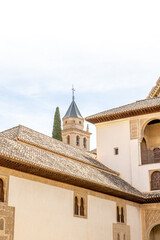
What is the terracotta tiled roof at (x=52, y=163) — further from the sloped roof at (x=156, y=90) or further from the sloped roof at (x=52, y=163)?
the sloped roof at (x=156, y=90)

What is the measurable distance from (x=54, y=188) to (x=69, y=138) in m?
32.6

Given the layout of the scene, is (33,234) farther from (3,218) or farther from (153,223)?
(153,223)

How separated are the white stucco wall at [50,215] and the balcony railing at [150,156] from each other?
196 inches

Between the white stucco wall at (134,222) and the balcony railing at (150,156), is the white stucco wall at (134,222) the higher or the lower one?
the lower one

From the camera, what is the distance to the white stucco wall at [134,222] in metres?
16.3

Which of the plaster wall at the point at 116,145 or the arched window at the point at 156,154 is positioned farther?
the arched window at the point at 156,154

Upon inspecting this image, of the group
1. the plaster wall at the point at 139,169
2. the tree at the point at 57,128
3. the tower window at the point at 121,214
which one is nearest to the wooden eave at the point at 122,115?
the plaster wall at the point at 139,169

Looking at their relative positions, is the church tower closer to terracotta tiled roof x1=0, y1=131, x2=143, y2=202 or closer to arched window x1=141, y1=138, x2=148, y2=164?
arched window x1=141, y1=138, x2=148, y2=164

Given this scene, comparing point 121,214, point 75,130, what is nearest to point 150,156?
point 121,214

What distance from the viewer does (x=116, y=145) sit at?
1905 cm

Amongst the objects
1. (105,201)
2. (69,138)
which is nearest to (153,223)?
(105,201)

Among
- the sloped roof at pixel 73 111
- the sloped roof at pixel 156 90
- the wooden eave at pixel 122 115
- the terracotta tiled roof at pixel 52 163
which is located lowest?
the terracotta tiled roof at pixel 52 163

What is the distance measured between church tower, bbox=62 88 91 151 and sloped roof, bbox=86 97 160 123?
24.4 m

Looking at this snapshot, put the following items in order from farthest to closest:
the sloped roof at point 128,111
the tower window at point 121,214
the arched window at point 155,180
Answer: the sloped roof at point 128,111
the arched window at point 155,180
the tower window at point 121,214
